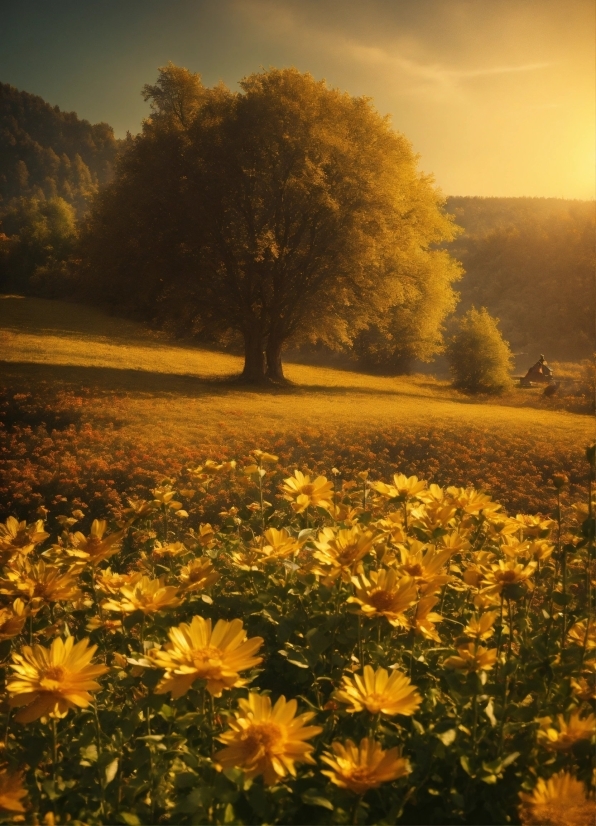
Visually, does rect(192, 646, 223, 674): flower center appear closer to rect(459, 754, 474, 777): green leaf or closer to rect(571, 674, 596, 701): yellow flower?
rect(459, 754, 474, 777): green leaf

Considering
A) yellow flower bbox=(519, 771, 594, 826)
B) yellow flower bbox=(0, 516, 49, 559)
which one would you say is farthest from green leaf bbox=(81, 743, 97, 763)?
yellow flower bbox=(519, 771, 594, 826)

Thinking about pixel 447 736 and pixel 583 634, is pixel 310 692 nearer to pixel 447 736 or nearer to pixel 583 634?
pixel 447 736

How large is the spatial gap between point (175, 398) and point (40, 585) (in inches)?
231

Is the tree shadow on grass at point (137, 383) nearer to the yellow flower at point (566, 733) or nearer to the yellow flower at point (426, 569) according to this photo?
the yellow flower at point (426, 569)

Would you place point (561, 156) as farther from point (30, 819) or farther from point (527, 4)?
point (30, 819)

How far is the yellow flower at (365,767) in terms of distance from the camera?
963 millimetres

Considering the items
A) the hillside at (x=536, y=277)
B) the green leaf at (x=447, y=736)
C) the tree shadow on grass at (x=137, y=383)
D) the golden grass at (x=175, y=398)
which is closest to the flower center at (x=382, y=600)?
Result: the green leaf at (x=447, y=736)

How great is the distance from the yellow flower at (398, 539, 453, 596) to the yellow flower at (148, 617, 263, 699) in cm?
44

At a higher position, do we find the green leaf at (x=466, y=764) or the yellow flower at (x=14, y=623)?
the yellow flower at (x=14, y=623)

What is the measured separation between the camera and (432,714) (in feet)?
4.18

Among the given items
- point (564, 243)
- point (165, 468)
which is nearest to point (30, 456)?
point (165, 468)

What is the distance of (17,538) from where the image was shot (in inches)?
71.4

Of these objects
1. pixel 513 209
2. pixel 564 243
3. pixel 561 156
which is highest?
pixel 513 209

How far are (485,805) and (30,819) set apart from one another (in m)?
0.86
